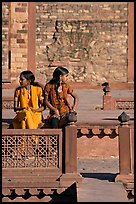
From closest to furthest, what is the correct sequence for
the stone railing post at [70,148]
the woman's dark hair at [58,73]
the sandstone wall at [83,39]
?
1. the stone railing post at [70,148]
2. the woman's dark hair at [58,73]
3. the sandstone wall at [83,39]

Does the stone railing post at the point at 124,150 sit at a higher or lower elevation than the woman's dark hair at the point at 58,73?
lower

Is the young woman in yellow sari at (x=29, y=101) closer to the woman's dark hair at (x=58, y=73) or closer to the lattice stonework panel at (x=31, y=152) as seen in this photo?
the woman's dark hair at (x=58, y=73)

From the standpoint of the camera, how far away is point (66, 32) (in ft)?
74.5

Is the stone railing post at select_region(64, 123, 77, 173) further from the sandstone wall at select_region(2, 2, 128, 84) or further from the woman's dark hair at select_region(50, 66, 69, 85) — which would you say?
the sandstone wall at select_region(2, 2, 128, 84)

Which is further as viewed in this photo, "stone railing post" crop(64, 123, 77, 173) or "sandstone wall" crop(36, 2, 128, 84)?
"sandstone wall" crop(36, 2, 128, 84)

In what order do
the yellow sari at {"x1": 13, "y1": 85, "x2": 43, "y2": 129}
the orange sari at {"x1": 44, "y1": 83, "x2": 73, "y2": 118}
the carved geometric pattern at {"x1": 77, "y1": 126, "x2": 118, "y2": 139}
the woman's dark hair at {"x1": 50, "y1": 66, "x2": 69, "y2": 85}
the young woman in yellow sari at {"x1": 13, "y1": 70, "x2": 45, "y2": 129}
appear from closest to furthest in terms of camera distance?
the yellow sari at {"x1": 13, "y1": 85, "x2": 43, "y2": 129} → the young woman in yellow sari at {"x1": 13, "y1": 70, "x2": 45, "y2": 129} → the woman's dark hair at {"x1": 50, "y1": 66, "x2": 69, "y2": 85} → the orange sari at {"x1": 44, "y1": 83, "x2": 73, "y2": 118} → the carved geometric pattern at {"x1": 77, "y1": 126, "x2": 118, "y2": 139}

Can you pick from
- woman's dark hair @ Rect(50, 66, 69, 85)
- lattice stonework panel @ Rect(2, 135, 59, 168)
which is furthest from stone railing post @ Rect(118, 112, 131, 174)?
woman's dark hair @ Rect(50, 66, 69, 85)

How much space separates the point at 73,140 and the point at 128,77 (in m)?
15.4

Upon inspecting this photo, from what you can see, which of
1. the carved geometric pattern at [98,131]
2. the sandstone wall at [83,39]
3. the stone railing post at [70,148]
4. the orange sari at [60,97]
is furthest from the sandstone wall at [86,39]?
the stone railing post at [70,148]

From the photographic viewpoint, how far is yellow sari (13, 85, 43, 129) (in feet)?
26.7

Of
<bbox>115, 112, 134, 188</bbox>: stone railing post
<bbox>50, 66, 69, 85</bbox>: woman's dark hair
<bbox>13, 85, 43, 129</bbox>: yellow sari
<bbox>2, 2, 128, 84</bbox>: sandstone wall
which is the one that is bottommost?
<bbox>115, 112, 134, 188</bbox>: stone railing post

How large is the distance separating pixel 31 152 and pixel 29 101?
4.54 feet

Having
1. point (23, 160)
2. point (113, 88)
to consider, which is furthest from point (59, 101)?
point (113, 88)

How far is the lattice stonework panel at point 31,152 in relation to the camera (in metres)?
7.28
